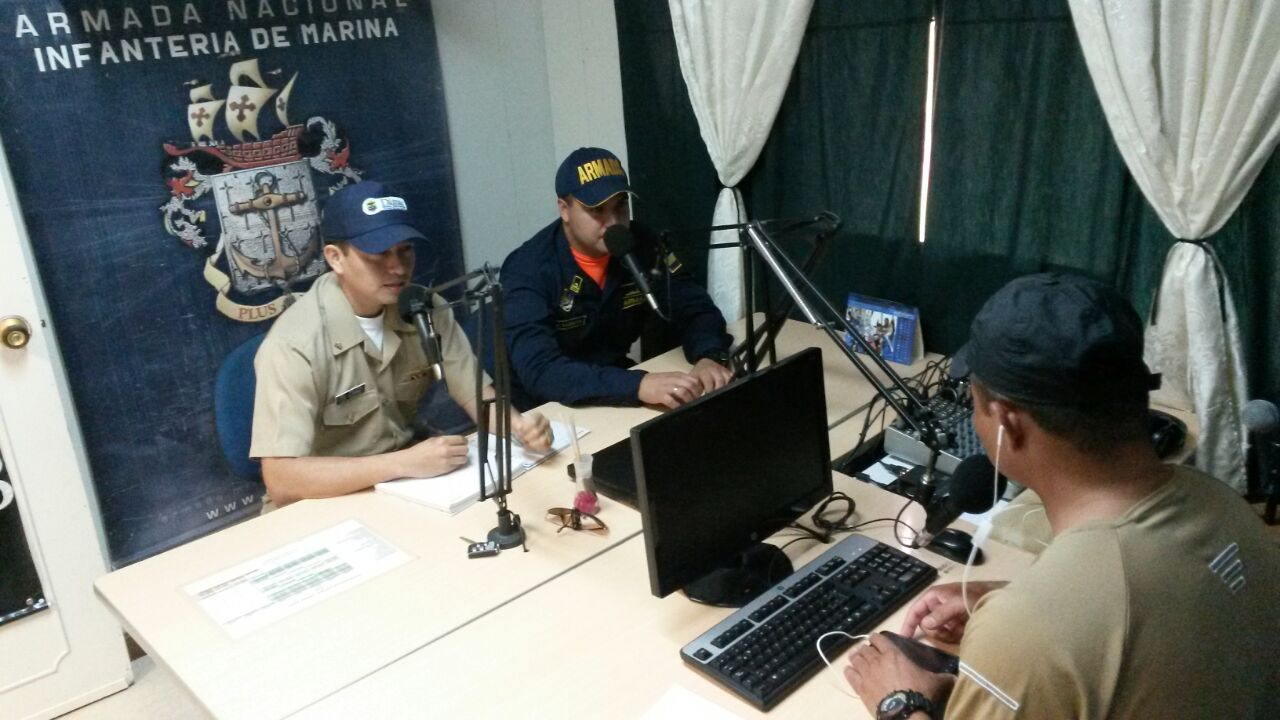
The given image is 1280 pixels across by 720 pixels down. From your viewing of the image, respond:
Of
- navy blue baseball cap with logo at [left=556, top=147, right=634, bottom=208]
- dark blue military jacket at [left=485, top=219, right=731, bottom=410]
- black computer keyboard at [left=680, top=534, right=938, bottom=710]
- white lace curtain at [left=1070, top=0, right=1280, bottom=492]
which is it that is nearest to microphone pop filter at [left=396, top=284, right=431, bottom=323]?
black computer keyboard at [left=680, top=534, right=938, bottom=710]

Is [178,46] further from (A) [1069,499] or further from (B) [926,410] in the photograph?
(A) [1069,499]

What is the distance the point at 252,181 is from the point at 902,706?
2.37 meters

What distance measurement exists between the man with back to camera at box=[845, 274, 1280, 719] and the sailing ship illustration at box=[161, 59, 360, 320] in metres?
2.30

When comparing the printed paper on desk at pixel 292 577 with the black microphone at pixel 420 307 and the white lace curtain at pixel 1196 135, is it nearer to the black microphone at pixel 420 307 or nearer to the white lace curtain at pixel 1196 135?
the black microphone at pixel 420 307

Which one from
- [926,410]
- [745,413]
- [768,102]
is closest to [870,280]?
[768,102]

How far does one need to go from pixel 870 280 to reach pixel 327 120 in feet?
5.70

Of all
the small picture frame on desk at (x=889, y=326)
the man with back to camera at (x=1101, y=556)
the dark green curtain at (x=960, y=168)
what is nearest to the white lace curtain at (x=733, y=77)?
the dark green curtain at (x=960, y=168)

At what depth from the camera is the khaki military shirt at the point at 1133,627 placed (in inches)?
40.7

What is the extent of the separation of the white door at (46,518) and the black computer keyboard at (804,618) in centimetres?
185

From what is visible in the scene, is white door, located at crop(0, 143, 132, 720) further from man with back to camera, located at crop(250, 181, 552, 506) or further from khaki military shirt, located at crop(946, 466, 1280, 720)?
khaki military shirt, located at crop(946, 466, 1280, 720)

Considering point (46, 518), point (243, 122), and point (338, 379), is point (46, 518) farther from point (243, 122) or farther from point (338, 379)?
point (243, 122)

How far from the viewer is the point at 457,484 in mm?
2053

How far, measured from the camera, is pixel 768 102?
2988mm

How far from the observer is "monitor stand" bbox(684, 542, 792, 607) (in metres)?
1.62
